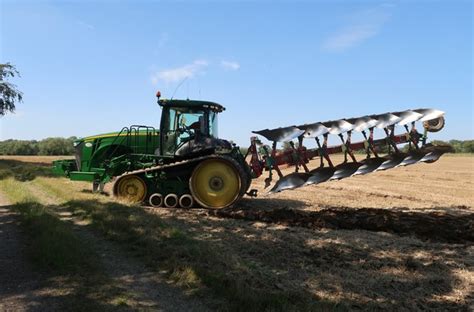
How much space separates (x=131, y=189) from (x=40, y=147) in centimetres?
6542

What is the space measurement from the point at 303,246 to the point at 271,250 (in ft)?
1.93

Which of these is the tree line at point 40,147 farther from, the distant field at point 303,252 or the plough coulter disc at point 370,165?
the plough coulter disc at point 370,165

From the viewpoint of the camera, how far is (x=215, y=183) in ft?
34.6

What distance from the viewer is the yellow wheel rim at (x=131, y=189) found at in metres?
11.1

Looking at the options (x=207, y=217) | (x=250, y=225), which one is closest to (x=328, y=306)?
(x=250, y=225)

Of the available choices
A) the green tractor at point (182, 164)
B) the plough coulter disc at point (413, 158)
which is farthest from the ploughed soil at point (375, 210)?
the plough coulter disc at point (413, 158)

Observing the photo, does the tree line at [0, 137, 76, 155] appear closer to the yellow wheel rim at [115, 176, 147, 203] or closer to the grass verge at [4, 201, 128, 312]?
the yellow wheel rim at [115, 176, 147, 203]

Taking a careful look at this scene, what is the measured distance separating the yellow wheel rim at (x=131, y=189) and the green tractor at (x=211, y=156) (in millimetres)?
27

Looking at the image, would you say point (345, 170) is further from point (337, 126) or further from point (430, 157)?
point (430, 157)

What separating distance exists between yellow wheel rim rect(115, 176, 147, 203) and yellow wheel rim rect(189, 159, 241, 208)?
1491mm

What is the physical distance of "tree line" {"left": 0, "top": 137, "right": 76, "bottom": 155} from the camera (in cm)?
6819

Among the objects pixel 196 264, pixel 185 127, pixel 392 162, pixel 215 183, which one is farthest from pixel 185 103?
pixel 196 264

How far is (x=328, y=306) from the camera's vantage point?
407 centimetres

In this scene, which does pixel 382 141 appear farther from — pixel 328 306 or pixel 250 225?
pixel 328 306
